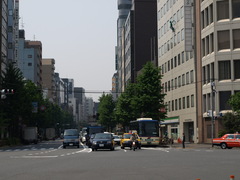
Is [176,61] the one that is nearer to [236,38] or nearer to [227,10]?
[227,10]

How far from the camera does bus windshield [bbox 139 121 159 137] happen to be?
5219cm

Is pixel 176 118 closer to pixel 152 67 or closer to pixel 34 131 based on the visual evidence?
pixel 152 67

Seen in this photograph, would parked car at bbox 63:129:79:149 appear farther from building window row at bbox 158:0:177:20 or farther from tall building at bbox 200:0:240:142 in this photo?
building window row at bbox 158:0:177:20

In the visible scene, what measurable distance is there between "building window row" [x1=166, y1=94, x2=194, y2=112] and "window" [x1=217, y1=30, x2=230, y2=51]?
39.1ft

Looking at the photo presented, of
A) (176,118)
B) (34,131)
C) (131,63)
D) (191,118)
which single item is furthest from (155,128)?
(131,63)

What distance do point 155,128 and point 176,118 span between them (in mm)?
26070

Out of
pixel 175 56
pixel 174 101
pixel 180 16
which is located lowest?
pixel 174 101

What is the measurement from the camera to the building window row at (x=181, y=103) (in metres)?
69.6

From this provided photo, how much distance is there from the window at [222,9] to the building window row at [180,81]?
1145 cm

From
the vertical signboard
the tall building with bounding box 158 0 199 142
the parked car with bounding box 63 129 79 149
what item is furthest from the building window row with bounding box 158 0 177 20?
the parked car with bounding box 63 129 79 149

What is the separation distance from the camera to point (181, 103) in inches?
2965

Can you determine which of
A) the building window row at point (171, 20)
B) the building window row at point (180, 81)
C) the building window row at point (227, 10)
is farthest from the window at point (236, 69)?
the building window row at point (171, 20)

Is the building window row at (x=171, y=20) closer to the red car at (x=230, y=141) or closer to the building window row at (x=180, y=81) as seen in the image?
the building window row at (x=180, y=81)

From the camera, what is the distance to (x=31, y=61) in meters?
151
